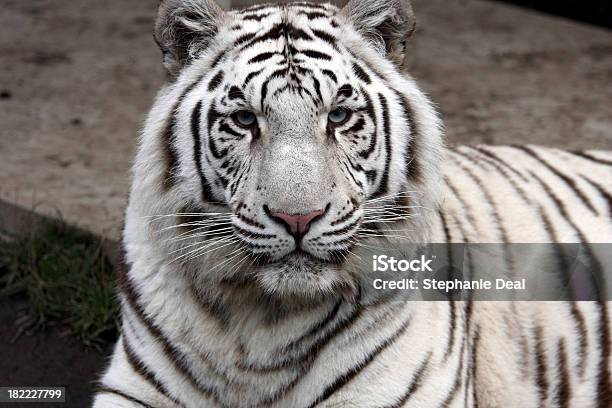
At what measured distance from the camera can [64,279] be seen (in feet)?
10.4

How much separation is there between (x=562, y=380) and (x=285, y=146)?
40.0 inches

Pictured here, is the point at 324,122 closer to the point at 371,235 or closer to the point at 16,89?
the point at 371,235

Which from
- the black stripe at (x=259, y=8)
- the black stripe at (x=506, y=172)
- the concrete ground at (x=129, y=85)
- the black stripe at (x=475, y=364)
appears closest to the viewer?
the black stripe at (x=259, y=8)

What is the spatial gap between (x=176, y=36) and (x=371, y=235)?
0.64 metres

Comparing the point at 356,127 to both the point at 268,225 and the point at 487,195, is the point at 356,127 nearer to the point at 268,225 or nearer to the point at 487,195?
the point at 268,225

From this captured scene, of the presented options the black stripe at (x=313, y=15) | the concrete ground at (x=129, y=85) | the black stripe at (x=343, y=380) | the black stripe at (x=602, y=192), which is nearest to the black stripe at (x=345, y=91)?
the black stripe at (x=313, y=15)

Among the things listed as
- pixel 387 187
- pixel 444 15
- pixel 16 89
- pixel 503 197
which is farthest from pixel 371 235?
pixel 444 15

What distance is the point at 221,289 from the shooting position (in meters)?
2.08

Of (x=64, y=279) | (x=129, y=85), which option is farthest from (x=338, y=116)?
(x=129, y=85)

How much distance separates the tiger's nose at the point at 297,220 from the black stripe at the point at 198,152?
24 centimetres

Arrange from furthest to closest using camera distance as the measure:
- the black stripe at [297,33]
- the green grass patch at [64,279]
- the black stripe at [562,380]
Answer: the green grass patch at [64,279] → the black stripe at [562,380] → the black stripe at [297,33]

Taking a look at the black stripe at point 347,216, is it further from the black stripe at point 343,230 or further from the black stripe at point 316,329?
the black stripe at point 316,329

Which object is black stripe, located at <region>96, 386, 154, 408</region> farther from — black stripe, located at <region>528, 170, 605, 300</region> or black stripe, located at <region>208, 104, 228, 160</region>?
black stripe, located at <region>528, 170, 605, 300</region>

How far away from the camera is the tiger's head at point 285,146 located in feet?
6.17
